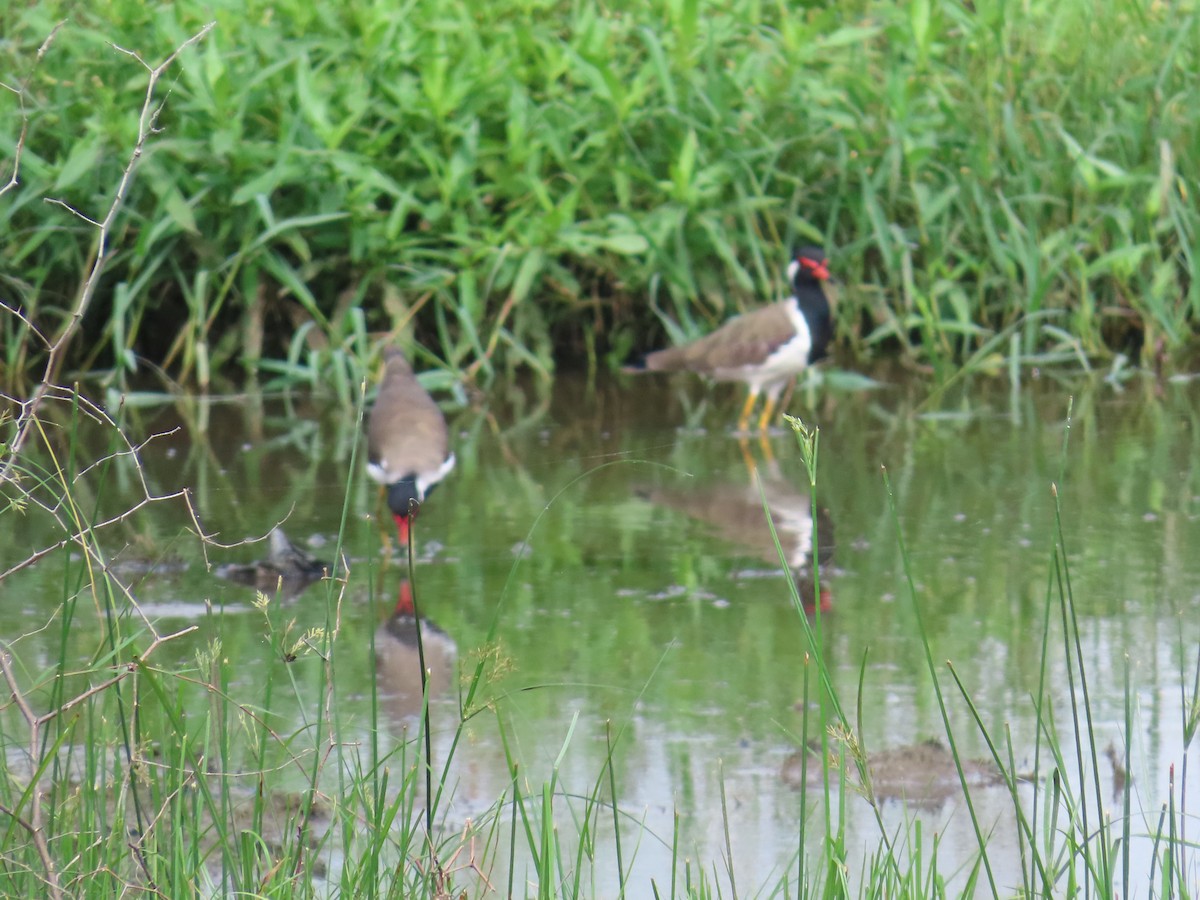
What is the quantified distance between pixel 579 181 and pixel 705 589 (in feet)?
9.65

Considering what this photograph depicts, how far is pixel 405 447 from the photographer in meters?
5.16

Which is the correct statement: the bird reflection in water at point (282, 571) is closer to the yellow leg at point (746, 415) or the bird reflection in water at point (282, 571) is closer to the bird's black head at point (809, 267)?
the yellow leg at point (746, 415)

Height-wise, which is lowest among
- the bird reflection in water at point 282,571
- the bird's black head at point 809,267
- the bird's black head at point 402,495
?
the bird reflection in water at point 282,571

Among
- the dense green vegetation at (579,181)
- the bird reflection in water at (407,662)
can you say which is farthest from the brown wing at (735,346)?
the bird reflection in water at (407,662)

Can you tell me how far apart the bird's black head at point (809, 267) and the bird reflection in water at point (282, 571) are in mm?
3014

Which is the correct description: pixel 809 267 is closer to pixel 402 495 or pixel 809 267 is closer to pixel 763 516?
pixel 763 516

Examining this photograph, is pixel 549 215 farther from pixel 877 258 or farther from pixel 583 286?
pixel 877 258

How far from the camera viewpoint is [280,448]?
19.5 ft

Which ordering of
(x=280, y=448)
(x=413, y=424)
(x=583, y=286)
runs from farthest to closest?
(x=583, y=286) → (x=280, y=448) → (x=413, y=424)

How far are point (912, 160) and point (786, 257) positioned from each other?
0.71 m

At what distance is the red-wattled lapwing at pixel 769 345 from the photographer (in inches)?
263

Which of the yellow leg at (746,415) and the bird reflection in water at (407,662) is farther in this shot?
the yellow leg at (746,415)

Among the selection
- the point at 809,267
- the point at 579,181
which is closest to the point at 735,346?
the point at 809,267

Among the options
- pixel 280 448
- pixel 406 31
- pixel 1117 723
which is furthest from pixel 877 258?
pixel 1117 723
